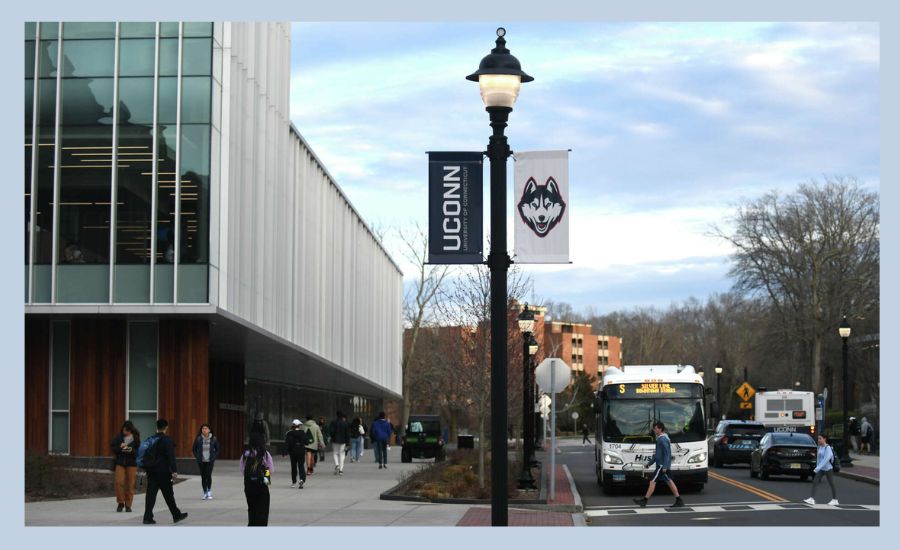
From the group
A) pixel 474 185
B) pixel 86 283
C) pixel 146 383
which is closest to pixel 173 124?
pixel 86 283

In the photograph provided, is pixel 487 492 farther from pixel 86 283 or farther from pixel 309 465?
pixel 86 283

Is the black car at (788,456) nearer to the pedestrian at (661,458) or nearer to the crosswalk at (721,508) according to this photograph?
the crosswalk at (721,508)

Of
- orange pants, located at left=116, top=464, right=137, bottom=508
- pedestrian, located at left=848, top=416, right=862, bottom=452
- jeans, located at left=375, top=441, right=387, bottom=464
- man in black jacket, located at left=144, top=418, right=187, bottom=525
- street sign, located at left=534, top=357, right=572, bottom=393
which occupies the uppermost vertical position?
street sign, located at left=534, top=357, right=572, bottom=393

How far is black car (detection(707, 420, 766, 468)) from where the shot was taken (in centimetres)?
4544

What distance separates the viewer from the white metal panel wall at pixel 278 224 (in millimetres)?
36406

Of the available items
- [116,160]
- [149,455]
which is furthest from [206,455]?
[116,160]

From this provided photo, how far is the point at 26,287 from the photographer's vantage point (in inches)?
1341

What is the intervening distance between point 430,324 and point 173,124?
67862 millimetres

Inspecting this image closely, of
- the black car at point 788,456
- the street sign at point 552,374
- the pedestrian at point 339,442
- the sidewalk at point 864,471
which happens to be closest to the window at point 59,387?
the pedestrian at point 339,442

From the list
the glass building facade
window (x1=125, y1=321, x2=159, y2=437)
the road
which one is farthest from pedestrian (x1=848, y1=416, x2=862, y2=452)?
the glass building facade

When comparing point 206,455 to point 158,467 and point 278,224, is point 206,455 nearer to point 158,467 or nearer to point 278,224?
point 158,467

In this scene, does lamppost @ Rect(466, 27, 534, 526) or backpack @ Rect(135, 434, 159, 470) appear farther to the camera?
backpack @ Rect(135, 434, 159, 470)

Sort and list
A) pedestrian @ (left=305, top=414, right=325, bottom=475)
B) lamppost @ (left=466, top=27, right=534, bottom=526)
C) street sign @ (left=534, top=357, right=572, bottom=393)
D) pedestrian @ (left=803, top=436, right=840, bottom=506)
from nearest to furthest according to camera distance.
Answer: lamppost @ (left=466, top=27, right=534, bottom=526) < pedestrian @ (left=803, top=436, right=840, bottom=506) < street sign @ (left=534, top=357, right=572, bottom=393) < pedestrian @ (left=305, top=414, right=325, bottom=475)

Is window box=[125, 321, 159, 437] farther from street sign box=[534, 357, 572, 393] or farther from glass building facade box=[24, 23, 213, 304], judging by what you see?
street sign box=[534, 357, 572, 393]
